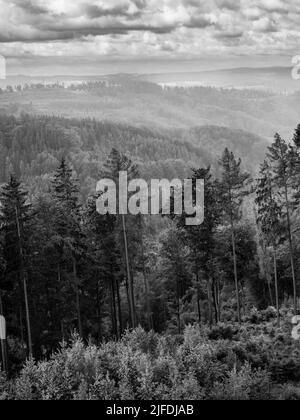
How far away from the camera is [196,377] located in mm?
21688

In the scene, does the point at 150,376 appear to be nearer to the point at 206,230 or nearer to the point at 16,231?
the point at 16,231

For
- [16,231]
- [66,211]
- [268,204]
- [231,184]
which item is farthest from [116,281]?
[16,231]

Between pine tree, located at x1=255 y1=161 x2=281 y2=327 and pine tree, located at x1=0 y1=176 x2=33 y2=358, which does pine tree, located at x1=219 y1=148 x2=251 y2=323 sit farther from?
pine tree, located at x1=0 y1=176 x2=33 y2=358

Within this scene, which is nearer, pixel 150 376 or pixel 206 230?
pixel 150 376

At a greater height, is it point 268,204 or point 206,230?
point 268,204

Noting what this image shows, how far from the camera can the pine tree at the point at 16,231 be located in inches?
1288

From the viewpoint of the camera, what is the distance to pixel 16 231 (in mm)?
33062

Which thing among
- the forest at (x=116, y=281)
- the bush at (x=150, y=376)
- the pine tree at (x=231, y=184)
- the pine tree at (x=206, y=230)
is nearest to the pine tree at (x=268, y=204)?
the forest at (x=116, y=281)

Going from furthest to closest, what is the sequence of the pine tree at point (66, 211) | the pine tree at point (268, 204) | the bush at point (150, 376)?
the pine tree at point (268, 204)
the pine tree at point (66, 211)
the bush at point (150, 376)

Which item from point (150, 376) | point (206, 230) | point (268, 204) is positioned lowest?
point (150, 376)

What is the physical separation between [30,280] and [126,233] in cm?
735

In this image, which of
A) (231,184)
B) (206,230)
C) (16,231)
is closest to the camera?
(16,231)

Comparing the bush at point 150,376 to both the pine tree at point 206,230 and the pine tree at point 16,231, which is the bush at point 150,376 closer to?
the pine tree at point 16,231

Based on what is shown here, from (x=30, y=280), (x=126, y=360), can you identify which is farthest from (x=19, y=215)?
(x=126, y=360)
